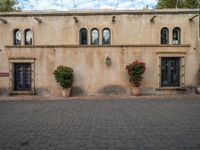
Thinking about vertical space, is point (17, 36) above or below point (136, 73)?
above

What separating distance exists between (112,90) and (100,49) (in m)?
3.13

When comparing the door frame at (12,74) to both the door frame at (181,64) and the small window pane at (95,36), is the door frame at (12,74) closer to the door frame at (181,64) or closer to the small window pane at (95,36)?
the small window pane at (95,36)

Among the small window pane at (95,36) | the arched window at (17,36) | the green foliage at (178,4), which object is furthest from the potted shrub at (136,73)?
the green foliage at (178,4)

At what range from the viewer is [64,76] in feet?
59.4

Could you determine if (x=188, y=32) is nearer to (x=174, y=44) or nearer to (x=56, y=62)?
(x=174, y=44)

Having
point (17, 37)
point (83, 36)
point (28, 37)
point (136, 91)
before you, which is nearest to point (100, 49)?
point (83, 36)

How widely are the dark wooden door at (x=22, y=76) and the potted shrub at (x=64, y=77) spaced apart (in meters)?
2.40

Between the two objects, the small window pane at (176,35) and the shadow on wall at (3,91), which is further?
the shadow on wall at (3,91)

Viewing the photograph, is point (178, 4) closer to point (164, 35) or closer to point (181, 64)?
point (164, 35)

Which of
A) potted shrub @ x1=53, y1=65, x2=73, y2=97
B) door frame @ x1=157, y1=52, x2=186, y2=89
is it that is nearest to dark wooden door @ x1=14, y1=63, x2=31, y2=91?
potted shrub @ x1=53, y1=65, x2=73, y2=97

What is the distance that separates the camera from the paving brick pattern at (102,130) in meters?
6.66

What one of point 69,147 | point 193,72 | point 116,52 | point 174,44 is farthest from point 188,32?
point 69,147

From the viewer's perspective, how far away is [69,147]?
649cm

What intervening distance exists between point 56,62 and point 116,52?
14.7ft
